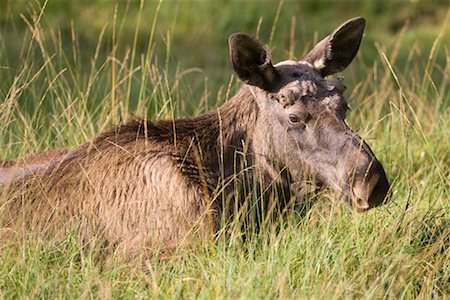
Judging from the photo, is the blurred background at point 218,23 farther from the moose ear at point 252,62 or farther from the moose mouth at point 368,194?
the moose mouth at point 368,194

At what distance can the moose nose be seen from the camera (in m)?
5.59

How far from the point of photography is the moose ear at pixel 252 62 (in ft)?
19.8

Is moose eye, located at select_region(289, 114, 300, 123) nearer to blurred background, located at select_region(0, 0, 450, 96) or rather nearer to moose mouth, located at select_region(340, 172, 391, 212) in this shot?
moose mouth, located at select_region(340, 172, 391, 212)

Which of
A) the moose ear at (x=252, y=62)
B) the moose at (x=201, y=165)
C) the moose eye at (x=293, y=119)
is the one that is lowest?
the moose at (x=201, y=165)

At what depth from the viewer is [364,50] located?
46.0 ft

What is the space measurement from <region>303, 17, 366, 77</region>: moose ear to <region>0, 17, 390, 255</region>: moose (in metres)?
0.02

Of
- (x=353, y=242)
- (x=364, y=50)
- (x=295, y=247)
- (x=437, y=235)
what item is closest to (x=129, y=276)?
(x=295, y=247)

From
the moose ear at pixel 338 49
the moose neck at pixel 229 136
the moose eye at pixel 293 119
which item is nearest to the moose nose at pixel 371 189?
the moose eye at pixel 293 119

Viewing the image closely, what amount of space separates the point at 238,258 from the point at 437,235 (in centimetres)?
125

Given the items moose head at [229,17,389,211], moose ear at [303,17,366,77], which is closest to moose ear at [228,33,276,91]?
moose head at [229,17,389,211]

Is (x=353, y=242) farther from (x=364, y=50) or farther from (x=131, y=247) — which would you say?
(x=364, y=50)

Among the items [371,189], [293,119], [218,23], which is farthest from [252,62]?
[218,23]

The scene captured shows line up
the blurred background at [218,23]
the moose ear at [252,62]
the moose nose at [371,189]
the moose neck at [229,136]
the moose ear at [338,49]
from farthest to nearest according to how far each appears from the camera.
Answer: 1. the blurred background at [218,23]
2. the moose ear at [338,49]
3. the moose neck at [229,136]
4. the moose ear at [252,62]
5. the moose nose at [371,189]

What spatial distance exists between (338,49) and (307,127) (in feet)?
2.54
